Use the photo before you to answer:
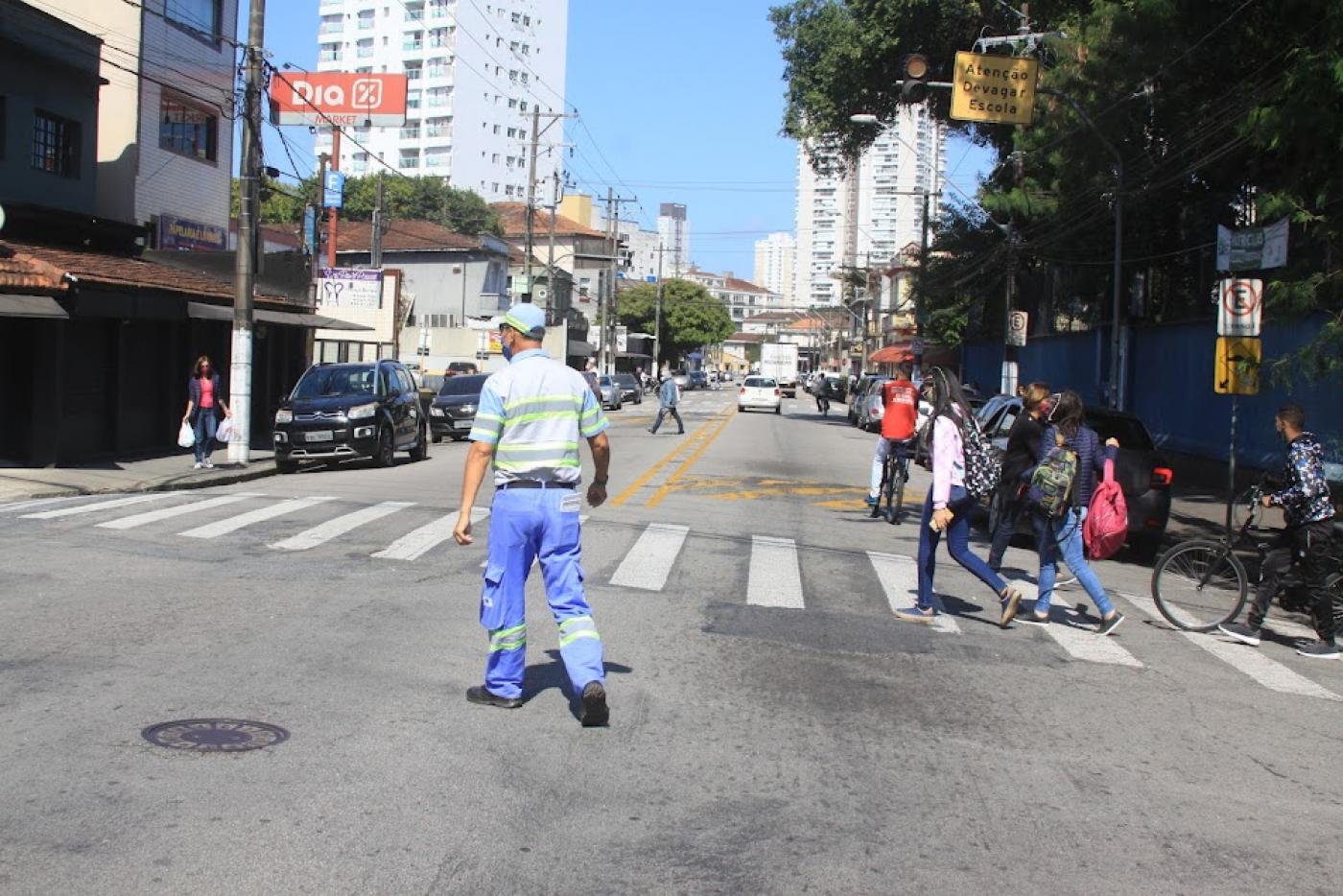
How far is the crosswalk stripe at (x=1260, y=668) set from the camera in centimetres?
836

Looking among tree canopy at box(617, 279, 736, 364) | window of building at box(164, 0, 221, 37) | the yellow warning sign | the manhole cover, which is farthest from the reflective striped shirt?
tree canopy at box(617, 279, 736, 364)

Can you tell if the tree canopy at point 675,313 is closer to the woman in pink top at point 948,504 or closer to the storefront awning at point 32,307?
the storefront awning at point 32,307

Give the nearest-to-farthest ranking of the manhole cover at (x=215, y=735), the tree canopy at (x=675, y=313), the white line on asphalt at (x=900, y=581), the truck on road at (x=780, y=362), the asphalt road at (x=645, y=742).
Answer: the asphalt road at (x=645, y=742)
the manhole cover at (x=215, y=735)
the white line on asphalt at (x=900, y=581)
the truck on road at (x=780, y=362)
the tree canopy at (x=675, y=313)

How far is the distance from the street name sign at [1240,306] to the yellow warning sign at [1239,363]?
21 cm

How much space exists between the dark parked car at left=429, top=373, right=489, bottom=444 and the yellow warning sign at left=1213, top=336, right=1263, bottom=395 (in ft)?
64.7

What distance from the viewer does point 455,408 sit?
3114 centimetres

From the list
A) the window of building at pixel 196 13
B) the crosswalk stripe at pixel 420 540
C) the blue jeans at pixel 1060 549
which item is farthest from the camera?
the window of building at pixel 196 13

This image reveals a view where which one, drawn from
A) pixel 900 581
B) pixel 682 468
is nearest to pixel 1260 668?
pixel 900 581

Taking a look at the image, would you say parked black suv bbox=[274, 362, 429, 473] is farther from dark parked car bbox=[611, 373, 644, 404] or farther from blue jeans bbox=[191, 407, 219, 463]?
dark parked car bbox=[611, 373, 644, 404]

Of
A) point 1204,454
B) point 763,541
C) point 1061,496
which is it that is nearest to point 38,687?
point 1061,496

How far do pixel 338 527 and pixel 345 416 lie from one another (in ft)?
28.5

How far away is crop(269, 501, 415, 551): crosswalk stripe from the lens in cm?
1212

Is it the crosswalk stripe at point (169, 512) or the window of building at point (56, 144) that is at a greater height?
the window of building at point (56, 144)

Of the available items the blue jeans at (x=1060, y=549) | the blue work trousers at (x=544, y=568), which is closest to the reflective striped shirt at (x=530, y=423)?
the blue work trousers at (x=544, y=568)
